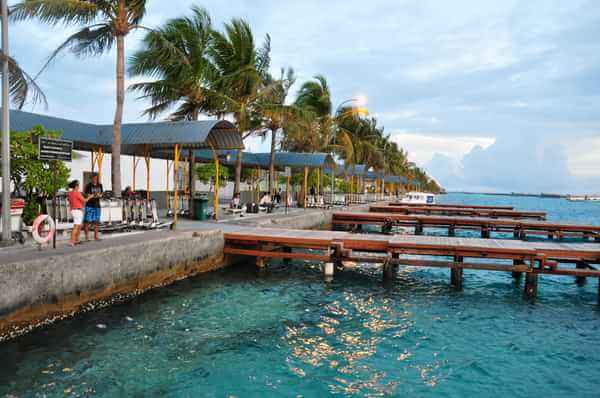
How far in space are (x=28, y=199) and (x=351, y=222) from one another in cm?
2025

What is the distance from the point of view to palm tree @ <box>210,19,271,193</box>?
23.8 meters

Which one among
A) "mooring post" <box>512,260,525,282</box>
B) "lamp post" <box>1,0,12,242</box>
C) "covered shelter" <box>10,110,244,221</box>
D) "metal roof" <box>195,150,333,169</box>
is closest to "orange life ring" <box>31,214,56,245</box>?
"lamp post" <box>1,0,12,242</box>

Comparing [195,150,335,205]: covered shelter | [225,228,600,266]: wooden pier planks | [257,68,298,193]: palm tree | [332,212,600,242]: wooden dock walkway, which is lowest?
[332,212,600,242]: wooden dock walkway

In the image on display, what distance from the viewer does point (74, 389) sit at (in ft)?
20.3

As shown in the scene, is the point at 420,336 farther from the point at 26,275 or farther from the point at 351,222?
the point at 351,222

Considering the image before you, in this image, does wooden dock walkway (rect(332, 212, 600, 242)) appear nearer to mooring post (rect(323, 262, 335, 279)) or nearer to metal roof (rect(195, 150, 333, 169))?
metal roof (rect(195, 150, 333, 169))

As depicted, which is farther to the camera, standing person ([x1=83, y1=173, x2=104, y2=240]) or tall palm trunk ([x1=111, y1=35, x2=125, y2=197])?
tall palm trunk ([x1=111, y1=35, x2=125, y2=197])

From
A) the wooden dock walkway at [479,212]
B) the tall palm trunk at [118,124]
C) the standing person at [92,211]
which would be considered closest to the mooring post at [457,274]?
the standing person at [92,211]

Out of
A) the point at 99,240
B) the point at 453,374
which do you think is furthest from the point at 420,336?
the point at 99,240

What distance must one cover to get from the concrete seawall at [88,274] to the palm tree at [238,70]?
1218cm

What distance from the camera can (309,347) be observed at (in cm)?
836

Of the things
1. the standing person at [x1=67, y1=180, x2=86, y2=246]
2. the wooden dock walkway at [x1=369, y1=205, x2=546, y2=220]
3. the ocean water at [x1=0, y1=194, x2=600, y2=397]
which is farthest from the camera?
the wooden dock walkway at [x1=369, y1=205, x2=546, y2=220]

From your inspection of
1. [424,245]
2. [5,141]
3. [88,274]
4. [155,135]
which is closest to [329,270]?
[424,245]

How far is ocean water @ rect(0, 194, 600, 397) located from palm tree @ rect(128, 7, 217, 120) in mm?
10474
